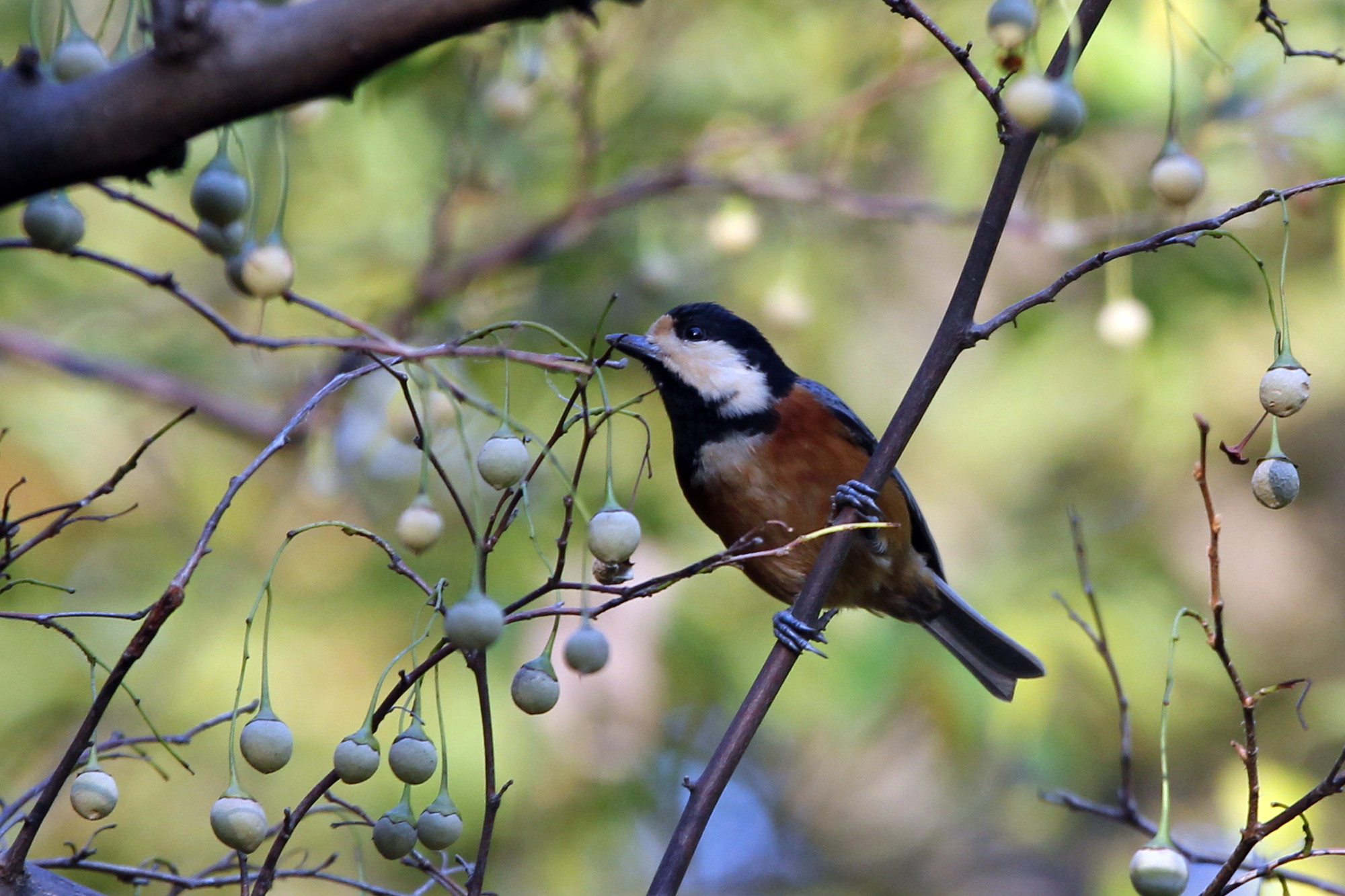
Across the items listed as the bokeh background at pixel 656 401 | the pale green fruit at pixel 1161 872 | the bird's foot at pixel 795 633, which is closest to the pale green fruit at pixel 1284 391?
the pale green fruit at pixel 1161 872

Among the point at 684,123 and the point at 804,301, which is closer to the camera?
the point at 804,301

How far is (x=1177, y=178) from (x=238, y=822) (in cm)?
185

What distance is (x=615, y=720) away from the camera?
5457 mm

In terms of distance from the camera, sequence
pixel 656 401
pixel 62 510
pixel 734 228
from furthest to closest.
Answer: pixel 656 401
pixel 734 228
pixel 62 510

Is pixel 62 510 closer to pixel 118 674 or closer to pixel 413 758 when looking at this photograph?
pixel 118 674

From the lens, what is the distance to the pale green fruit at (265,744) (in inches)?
71.1

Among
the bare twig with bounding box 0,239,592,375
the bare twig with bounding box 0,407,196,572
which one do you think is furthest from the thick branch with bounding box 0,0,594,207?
the bare twig with bounding box 0,407,196,572

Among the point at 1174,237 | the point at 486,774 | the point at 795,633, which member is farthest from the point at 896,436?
the point at 486,774

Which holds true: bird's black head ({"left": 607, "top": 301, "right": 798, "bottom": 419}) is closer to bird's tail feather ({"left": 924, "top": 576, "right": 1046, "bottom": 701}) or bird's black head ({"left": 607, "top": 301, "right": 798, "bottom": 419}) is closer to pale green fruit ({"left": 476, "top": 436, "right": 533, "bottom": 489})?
bird's tail feather ({"left": 924, "top": 576, "right": 1046, "bottom": 701})

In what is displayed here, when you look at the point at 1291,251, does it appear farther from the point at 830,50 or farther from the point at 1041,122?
the point at 1041,122

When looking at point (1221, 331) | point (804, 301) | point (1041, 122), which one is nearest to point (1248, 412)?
point (1221, 331)

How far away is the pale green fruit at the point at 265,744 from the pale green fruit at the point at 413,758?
0.16m

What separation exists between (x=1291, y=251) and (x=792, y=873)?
14.9 feet

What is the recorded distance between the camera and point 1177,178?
2211 millimetres
